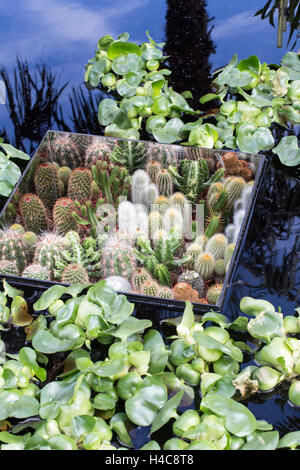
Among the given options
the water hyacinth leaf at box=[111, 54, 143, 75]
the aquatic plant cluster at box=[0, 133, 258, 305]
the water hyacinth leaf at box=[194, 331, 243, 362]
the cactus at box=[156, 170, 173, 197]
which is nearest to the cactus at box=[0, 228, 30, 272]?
the aquatic plant cluster at box=[0, 133, 258, 305]

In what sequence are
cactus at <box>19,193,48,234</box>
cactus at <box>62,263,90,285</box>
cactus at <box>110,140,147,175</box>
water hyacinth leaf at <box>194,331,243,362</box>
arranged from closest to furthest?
water hyacinth leaf at <box>194,331,243,362</box>
cactus at <box>62,263,90,285</box>
cactus at <box>19,193,48,234</box>
cactus at <box>110,140,147,175</box>

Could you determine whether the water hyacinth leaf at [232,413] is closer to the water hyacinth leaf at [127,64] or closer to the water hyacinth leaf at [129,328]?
the water hyacinth leaf at [129,328]

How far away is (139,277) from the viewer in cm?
114

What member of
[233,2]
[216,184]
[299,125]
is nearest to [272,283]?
[216,184]

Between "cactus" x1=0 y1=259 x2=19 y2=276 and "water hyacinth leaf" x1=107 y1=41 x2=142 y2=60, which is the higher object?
"water hyacinth leaf" x1=107 y1=41 x2=142 y2=60

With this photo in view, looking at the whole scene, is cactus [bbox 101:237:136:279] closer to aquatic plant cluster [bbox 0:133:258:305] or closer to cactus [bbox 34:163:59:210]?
aquatic plant cluster [bbox 0:133:258:305]

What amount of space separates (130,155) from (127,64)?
50cm

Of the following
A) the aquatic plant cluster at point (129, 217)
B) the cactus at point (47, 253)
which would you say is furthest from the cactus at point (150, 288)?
the cactus at point (47, 253)

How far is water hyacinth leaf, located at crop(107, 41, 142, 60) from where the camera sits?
180 centimetres

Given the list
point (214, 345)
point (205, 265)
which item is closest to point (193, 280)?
point (205, 265)

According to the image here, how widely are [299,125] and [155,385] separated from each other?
98cm

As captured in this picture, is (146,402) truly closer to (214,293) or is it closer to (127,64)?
(214,293)

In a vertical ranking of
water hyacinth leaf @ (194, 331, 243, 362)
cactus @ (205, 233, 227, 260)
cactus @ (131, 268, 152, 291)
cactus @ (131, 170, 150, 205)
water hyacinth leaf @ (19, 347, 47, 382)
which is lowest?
water hyacinth leaf @ (19, 347, 47, 382)

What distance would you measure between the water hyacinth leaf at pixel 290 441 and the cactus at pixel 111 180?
719 millimetres
